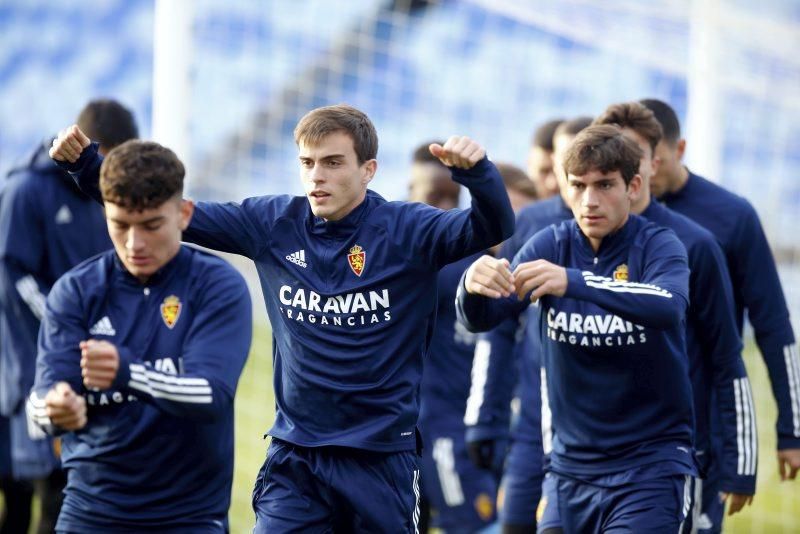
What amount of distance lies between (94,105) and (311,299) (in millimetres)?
2416

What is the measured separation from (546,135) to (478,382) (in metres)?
1.63

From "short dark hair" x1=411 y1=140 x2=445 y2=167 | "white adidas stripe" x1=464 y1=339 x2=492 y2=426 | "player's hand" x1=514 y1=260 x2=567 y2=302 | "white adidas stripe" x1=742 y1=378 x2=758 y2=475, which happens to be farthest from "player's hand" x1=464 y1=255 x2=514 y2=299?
"short dark hair" x1=411 y1=140 x2=445 y2=167

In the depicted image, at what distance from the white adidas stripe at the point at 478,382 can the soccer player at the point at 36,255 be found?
197 centimetres

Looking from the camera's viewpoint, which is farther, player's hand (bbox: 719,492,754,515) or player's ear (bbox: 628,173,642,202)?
player's hand (bbox: 719,492,754,515)

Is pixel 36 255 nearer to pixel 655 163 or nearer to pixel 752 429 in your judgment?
pixel 655 163

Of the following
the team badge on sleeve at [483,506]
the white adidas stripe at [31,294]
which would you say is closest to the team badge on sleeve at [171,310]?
the white adidas stripe at [31,294]

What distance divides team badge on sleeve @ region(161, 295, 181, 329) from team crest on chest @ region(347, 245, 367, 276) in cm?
62

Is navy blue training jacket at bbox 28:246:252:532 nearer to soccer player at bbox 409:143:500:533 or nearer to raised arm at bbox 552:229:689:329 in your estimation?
raised arm at bbox 552:229:689:329

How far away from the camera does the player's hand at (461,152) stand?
13.7 feet

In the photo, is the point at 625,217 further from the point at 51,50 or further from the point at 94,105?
the point at 51,50

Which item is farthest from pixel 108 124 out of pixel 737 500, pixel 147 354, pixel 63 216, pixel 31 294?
pixel 737 500

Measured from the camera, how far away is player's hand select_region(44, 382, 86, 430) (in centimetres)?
412

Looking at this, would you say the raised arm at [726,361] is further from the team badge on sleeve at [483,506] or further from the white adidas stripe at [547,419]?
the team badge on sleeve at [483,506]

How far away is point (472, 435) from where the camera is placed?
639cm
